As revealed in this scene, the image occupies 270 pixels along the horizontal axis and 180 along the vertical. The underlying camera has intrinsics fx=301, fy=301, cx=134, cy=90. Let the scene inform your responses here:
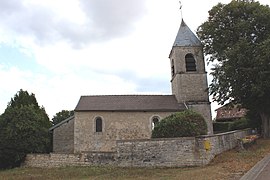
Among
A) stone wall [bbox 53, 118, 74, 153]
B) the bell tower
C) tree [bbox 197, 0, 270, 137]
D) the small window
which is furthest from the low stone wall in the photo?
the small window

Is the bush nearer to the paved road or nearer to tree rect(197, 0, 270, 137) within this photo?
the paved road

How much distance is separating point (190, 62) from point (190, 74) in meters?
1.50

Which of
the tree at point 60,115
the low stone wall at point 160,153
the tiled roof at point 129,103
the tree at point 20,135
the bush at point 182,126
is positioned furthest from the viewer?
the tree at point 60,115

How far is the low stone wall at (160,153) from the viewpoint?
1623 centimetres

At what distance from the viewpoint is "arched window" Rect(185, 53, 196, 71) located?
3075cm

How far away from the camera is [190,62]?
3098 centimetres

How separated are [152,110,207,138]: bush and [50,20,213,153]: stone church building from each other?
28.7 ft

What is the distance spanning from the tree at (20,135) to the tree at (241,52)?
1491 cm

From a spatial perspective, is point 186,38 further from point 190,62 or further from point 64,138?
point 64,138

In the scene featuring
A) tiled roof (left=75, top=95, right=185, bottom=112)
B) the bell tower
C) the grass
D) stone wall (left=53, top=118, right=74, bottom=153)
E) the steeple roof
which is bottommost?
the grass

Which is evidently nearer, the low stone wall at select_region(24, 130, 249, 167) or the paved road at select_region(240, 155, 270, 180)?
the paved road at select_region(240, 155, 270, 180)

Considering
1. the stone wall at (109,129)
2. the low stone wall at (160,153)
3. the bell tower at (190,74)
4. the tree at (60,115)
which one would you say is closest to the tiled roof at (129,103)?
the stone wall at (109,129)

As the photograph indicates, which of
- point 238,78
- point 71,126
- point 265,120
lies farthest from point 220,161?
point 71,126

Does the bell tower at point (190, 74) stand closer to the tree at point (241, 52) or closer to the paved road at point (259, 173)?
the tree at point (241, 52)
